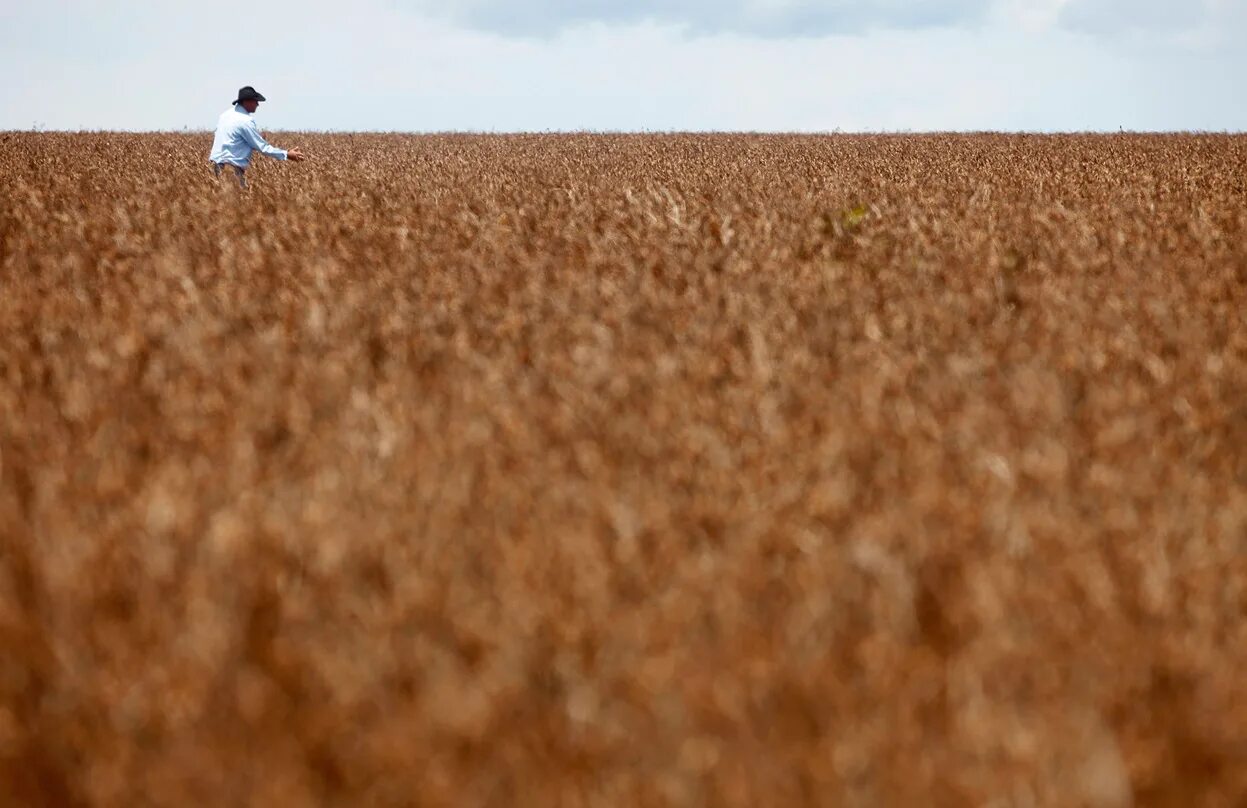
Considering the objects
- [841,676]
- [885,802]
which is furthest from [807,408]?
[885,802]

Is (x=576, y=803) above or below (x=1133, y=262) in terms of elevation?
below

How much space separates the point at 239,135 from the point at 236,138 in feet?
0.32

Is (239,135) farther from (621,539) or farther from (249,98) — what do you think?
(621,539)

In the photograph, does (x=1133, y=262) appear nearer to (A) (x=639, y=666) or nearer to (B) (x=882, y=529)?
(B) (x=882, y=529)

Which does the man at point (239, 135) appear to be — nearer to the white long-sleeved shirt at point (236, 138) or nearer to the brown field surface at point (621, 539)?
the white long-sleeved shirt at point (236, 138)

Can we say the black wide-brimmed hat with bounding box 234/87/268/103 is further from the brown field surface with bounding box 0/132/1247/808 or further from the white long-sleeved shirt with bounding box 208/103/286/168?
the brown field surface with bounding box 0/132/1247/808

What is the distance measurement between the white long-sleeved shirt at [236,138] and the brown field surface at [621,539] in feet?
18.1

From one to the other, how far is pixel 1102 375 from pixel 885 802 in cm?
218

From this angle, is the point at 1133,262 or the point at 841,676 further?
the point at 1133,262

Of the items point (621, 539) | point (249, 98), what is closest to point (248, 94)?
point (249, 98)

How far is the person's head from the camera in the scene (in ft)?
32.1

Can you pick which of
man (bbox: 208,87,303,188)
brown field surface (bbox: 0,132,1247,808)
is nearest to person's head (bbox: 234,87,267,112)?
man (bbox: 208,87,303,188)

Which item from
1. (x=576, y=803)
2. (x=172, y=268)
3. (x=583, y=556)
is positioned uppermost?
(x=172, y=268)

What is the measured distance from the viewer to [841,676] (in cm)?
174
